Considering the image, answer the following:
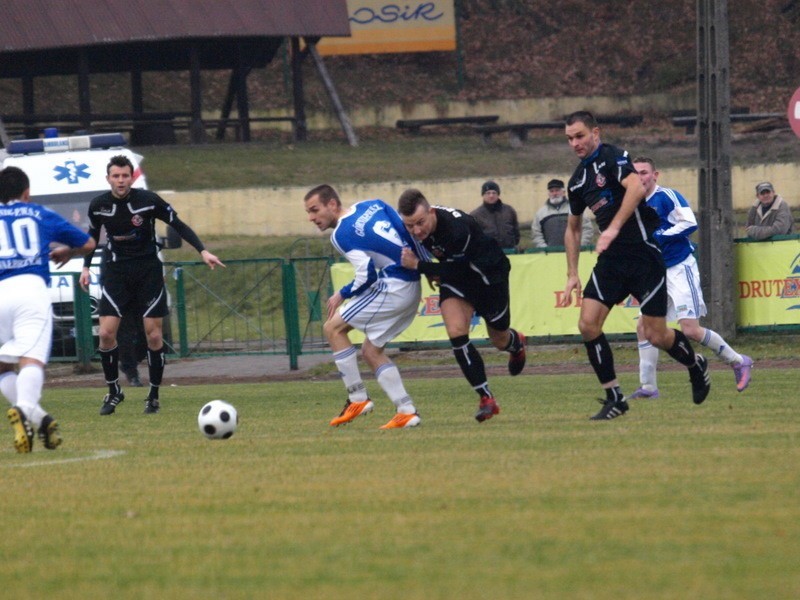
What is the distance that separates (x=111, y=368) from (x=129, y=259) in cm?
113

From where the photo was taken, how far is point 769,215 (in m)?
18.9

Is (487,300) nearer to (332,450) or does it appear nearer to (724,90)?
(332,450)

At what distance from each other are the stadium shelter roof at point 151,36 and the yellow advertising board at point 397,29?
396cm

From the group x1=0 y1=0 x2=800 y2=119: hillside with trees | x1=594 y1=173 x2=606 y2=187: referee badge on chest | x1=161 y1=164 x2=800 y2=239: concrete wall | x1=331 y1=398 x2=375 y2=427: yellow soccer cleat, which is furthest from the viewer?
x1=0 y1=0 x2=800 y2=119: hillside with trees

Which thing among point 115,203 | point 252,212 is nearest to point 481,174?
point 252,212

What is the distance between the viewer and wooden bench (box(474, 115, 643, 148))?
39656mm

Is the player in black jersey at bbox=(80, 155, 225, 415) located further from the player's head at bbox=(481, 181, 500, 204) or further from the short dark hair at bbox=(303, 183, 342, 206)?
the player's head at bbox=(481, 181, 500, 204)

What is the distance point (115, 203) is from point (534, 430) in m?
5.05

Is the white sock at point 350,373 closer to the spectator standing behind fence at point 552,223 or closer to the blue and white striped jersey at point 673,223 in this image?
the blue and white striped jersey at point 673,223

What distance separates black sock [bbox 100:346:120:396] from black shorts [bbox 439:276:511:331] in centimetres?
434

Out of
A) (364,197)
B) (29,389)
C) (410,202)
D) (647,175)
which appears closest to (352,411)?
(410,202)

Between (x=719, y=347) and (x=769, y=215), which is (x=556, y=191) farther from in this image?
(x=719, y=347)

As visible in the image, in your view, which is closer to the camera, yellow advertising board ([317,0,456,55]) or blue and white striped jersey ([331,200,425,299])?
blue and white striped jersey ([331,200,425,299])

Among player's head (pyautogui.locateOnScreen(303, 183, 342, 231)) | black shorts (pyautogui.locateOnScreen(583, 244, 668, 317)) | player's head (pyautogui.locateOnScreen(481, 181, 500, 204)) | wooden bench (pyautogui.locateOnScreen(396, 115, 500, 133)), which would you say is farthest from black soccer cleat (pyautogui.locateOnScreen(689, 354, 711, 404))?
wooden bench (pyautogui.locateOnScreen(396, 115, 500, 133))
